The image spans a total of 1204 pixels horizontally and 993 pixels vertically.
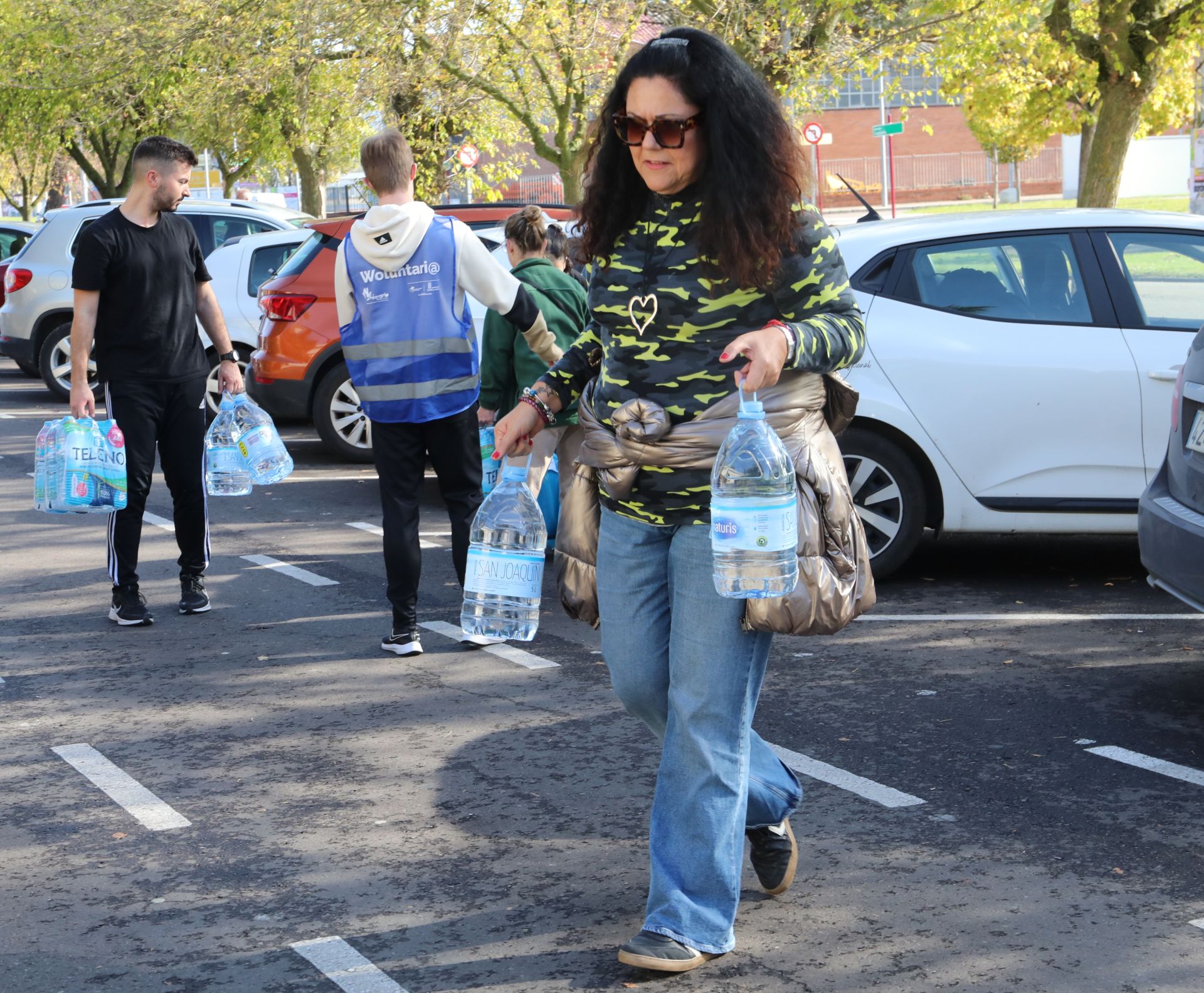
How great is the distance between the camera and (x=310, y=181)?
1189 inches

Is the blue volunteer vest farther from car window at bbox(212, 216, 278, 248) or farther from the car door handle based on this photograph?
car window at bbox(212, 216, 278, 248)

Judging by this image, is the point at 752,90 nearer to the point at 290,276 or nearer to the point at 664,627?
the point at 664,627

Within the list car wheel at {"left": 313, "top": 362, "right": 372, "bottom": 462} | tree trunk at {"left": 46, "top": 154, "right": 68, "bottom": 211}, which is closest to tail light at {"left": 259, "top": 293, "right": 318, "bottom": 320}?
car wheel at {"left": 313, "top": 362, "right": 372, "bottom": 462}

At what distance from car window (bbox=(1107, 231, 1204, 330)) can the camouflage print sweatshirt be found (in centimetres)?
399

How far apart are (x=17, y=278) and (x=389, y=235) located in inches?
441

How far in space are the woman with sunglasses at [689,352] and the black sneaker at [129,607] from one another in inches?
154

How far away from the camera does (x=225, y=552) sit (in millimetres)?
8430

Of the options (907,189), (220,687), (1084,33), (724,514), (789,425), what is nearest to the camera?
(724,514)

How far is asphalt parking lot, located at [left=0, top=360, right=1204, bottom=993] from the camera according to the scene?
138 inches

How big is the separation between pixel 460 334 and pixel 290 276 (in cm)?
549

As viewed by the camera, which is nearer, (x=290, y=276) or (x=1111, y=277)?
(x=1111, y=277)

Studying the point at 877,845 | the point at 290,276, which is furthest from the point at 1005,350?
the point at 290,276

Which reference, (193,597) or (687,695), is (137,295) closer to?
(193,597)

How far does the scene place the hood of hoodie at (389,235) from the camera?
6.03 metres
